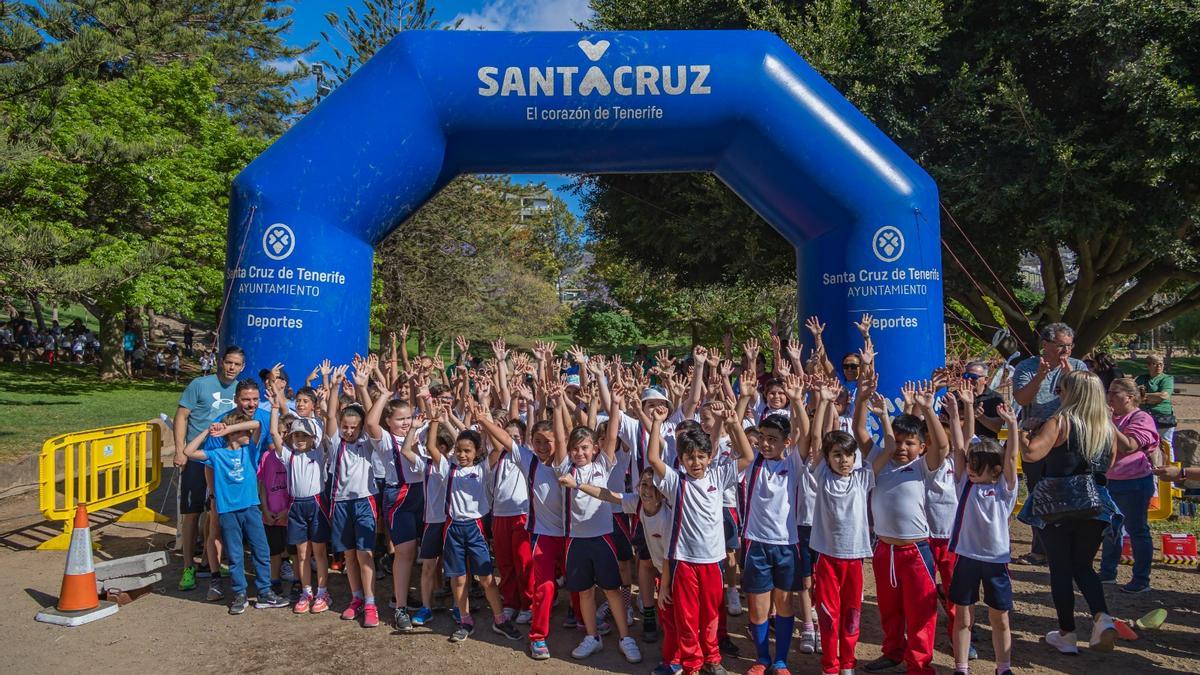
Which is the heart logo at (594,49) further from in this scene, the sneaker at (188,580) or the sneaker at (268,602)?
the sneaker at (188,580)

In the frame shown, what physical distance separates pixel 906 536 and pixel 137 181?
18.0 m

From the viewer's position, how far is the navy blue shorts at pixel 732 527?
5.64m

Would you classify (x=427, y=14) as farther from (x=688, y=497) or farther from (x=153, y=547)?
(x=688, y=497)

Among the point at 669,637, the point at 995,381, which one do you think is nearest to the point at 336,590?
the point at 669,637

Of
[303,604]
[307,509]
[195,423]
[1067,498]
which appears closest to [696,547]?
[1067,498]

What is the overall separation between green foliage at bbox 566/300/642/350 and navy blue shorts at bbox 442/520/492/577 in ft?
87.9

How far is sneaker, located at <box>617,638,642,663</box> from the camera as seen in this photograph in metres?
5.14

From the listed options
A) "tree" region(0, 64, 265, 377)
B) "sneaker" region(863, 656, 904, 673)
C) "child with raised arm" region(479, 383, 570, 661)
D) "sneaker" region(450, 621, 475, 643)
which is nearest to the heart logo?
"child with raised arm" region(479, 383, 570, 661)

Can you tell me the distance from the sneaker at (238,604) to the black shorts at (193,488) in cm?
109

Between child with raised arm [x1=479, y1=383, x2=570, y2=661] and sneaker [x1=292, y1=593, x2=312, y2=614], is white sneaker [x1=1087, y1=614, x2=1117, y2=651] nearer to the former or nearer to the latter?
child with raised arm [x1=479, y1=383, x2=570, y2=661]

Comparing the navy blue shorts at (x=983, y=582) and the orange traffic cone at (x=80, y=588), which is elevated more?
the navy blue shorts at (x=983, y=582)

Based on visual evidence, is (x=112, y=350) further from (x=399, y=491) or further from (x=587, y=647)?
(x=587, y=647)

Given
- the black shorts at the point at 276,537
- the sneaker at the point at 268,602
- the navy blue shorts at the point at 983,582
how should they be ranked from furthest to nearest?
the black shorts at the point at 276,537, the sneaker at the point at 268,602, the navy blue shorts at the point at 983,582

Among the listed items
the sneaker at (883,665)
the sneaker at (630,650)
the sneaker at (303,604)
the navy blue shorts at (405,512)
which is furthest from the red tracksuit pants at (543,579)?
the sneaker at (883,665)
